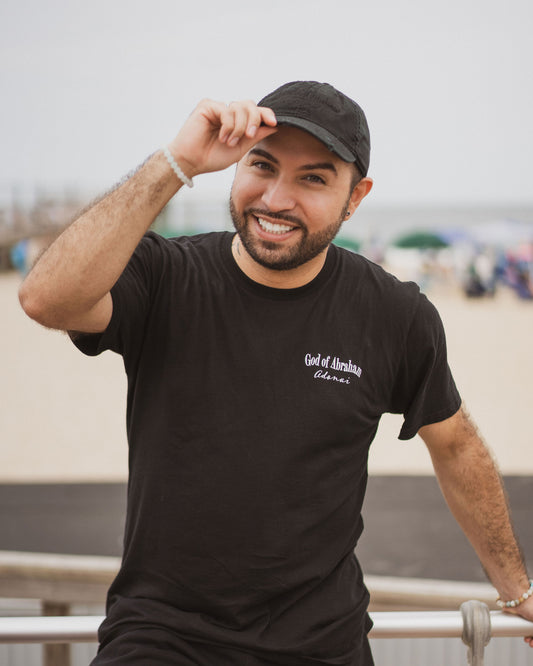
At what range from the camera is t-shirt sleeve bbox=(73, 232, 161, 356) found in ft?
4.37

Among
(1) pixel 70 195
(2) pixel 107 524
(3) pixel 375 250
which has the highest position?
(1) pixel 70 195

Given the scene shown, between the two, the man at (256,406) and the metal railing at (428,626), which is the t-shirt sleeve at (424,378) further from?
the metal railing at (428,626)

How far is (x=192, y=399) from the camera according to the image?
140 cm

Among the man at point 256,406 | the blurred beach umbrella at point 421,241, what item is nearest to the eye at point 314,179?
the man at point 256,406

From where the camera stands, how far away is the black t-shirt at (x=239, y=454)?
1.38 meters

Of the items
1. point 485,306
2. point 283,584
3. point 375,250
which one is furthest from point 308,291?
point 375,250

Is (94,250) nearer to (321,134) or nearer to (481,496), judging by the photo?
(321,134)

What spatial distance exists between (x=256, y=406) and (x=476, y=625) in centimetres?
58

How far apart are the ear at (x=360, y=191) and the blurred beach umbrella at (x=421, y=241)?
2256 centimetres

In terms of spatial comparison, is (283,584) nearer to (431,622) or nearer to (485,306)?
(431,622)

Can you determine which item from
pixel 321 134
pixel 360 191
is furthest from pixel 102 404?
pixel 321 134

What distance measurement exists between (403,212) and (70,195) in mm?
39250

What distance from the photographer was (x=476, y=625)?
1.44 m

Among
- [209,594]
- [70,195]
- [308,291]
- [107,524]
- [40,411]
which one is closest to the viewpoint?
[209,594]
